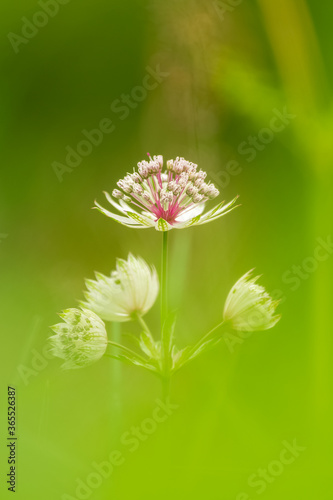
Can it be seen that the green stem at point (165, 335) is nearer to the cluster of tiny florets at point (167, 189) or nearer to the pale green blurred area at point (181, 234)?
the pale green blurred area at point (181, 234)

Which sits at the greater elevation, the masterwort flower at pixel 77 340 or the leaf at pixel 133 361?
the masterwort flower at pixel 77 340

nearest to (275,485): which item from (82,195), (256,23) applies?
(82,195)

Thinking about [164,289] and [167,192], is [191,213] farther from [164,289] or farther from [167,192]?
[164,289]

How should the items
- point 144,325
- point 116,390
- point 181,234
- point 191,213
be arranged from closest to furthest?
point 116,390 < point 144,325 < point 191,213 < point 181,234

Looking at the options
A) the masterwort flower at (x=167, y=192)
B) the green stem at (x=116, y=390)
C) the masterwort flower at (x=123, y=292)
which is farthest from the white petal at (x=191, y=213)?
the green stem at (x=116, y=390)

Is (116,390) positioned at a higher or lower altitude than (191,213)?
lower

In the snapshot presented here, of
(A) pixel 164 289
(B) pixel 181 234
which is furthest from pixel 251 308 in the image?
(B) pixel 181 234

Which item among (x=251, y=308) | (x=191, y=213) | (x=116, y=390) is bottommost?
(x=116, y=390)
